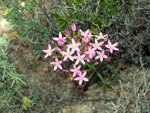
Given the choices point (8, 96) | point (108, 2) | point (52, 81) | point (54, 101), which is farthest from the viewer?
point (52, 81)

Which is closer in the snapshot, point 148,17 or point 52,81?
point 148,17

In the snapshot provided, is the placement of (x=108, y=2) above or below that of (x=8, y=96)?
above

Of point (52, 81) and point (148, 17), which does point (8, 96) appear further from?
point (148, 17)

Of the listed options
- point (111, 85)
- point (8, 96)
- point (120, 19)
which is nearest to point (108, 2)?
point (120, 19)

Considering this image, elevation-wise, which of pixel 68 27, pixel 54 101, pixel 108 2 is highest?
pixel 108 2

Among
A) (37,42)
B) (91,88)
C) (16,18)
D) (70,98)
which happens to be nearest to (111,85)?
(91,88)

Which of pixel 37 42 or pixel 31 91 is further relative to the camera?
pixel 37 42

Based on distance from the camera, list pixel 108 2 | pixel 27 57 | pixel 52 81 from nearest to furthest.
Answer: pixel 108 2, pixel 52 81, pixel 27 57

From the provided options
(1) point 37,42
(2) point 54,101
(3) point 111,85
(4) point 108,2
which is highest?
(4) point 108,2

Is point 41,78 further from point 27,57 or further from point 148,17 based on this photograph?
point 148,17
